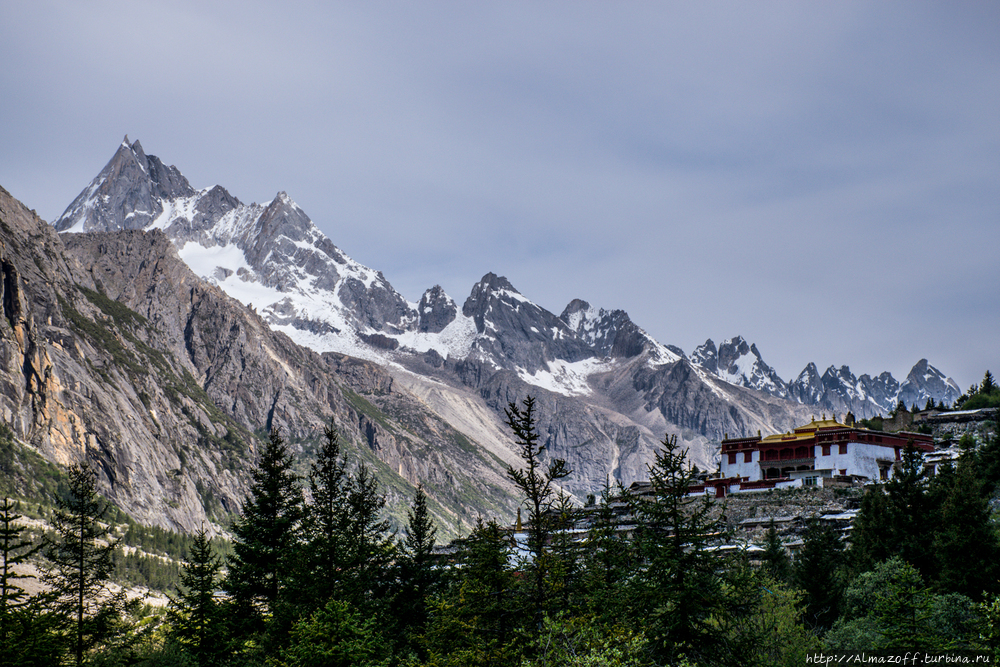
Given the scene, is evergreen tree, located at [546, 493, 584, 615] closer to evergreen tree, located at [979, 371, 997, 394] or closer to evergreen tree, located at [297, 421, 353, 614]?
evergreen tree, located at [297, 421, 353, 614]

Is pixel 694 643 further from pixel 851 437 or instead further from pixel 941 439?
pixel 941 439

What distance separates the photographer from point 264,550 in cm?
5103

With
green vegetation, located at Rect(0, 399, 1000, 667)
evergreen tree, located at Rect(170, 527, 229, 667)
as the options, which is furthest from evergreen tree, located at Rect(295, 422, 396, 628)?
evergreen tree, located at Rect(170, 527, 229, 667)

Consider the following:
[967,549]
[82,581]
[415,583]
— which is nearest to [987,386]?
[967,549]

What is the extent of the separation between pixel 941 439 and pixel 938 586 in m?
84.0

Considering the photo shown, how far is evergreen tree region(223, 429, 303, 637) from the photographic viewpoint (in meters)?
50.1

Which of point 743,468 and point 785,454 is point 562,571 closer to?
point 785,454

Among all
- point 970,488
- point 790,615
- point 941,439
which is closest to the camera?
point 790,615

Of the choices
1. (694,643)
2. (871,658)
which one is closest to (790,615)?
(871,658)

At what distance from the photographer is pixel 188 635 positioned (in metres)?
49.8

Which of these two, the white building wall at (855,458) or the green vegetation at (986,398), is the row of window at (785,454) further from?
the green vegetation at (986,398)

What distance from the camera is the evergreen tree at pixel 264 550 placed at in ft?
164

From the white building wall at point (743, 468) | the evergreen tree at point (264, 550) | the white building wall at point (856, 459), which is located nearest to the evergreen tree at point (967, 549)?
the evergreen tree at point (264, 550)

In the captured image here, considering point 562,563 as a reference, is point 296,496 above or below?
above
